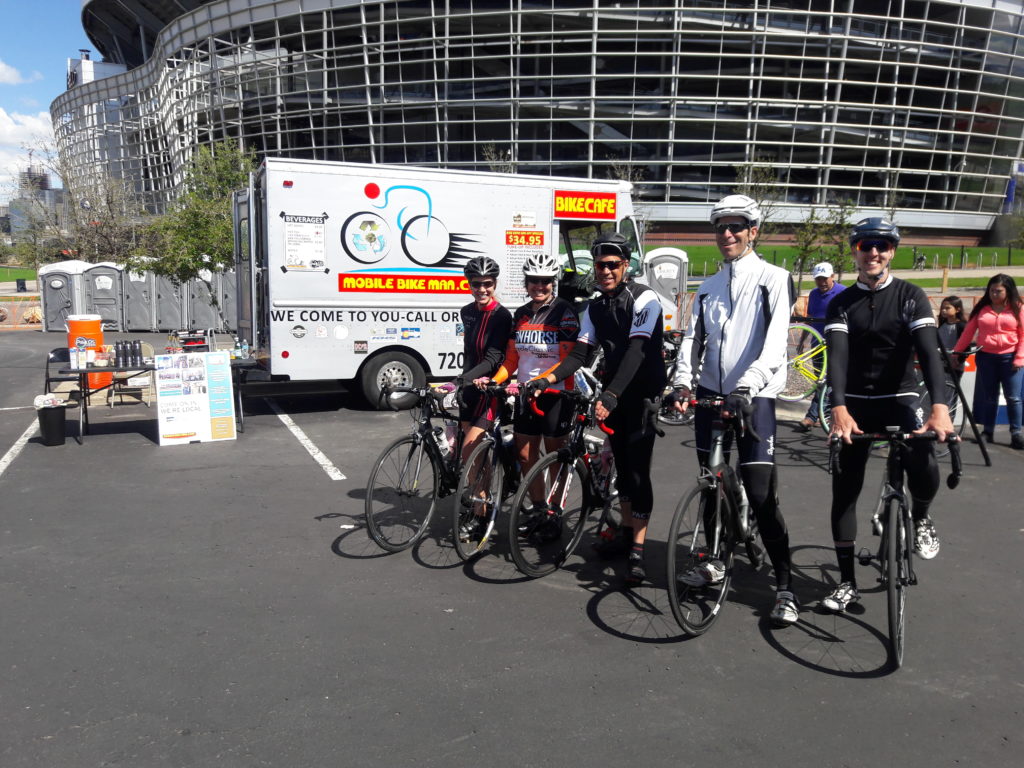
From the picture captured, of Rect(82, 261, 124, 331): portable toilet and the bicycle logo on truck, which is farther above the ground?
the bicycle logo on truck

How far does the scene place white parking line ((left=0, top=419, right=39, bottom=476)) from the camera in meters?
7.45

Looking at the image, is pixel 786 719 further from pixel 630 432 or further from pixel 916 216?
pixel 916 216

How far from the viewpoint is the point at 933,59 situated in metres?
45.7

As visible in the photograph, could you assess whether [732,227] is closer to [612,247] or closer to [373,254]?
[612,247]

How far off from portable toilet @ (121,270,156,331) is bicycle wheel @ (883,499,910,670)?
22893 millimetres

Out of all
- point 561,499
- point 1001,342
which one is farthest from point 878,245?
point 1001,342

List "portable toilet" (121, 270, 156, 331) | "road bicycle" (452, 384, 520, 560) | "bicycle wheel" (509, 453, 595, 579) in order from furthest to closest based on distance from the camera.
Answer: "portable toilet" (121, 270, 156, 331) → "road bicycle" (452, 384, 520, 560) → "bicycle wheel" (509, 453, 595, 579)

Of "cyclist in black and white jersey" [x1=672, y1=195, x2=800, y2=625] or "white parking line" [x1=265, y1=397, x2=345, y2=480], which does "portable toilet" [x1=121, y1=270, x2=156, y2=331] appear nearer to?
"white parking line" [x1=265, y1=397, x2=345, y2=480]

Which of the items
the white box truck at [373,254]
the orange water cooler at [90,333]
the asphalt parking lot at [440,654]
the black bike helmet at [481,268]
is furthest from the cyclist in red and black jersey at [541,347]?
the orange water cooler at [90,333]

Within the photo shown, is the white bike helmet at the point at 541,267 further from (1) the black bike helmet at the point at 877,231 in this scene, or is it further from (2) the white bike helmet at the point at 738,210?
(1) the black bike helmet at the point at 877,231

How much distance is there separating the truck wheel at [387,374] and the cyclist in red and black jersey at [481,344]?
474cm

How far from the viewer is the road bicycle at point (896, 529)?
3.60m

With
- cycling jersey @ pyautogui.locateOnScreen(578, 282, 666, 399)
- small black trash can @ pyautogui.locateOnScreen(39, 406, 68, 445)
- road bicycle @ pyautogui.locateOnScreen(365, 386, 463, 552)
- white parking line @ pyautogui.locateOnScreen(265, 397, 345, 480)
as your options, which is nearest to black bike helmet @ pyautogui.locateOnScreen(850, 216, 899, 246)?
cycling jersey @ pyautogui.locateOnScreen(578, 282, 666, 399)

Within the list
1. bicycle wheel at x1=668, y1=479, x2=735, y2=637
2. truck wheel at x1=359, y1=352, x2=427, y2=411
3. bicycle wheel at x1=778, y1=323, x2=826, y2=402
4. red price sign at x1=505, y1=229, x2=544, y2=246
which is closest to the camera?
bicycle wheel at x1=668, y1=479, x2=735, y2=637
